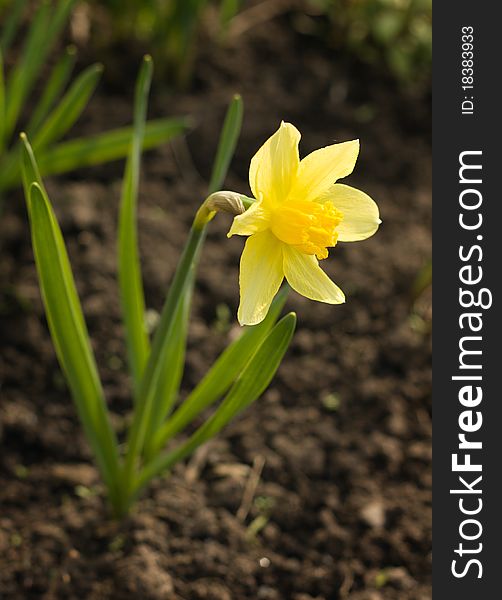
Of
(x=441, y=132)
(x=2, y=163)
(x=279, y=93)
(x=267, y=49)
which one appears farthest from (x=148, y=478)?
(x=267, y=49)

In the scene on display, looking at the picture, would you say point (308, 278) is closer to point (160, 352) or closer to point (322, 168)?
point (322, 168)

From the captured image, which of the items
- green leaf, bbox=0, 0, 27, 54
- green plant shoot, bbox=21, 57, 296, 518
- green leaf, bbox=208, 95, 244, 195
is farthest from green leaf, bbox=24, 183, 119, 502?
green leaf, bbox=0, 0, 27, 54

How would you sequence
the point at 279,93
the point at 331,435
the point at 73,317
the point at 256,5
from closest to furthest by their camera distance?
the point at 73,317 → the point at 331,435 → the point at 279,93 → the point at 256,5

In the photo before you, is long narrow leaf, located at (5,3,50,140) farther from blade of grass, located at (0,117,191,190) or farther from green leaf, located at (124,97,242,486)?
green leaf, located at (124,97,242,486)

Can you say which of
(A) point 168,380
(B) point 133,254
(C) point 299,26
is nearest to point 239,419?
(A) point 168,380

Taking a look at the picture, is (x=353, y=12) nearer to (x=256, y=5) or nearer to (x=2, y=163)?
(x=256, y=5)

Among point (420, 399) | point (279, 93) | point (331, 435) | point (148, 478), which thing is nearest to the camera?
point (148, 478)

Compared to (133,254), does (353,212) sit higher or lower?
lower

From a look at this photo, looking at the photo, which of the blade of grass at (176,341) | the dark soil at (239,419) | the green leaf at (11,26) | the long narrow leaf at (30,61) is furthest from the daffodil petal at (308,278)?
the green leaf at (11,26)
